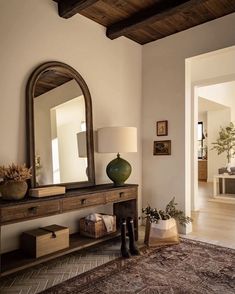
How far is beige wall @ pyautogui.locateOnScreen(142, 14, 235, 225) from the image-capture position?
3.49 m

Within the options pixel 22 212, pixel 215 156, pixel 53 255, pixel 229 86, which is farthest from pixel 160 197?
pixel 215 156

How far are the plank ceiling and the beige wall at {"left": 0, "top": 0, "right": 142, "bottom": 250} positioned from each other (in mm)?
164

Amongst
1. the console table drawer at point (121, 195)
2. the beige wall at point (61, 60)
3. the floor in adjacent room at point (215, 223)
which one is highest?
the beige wall at point (61, 60)

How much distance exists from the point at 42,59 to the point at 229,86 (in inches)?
261

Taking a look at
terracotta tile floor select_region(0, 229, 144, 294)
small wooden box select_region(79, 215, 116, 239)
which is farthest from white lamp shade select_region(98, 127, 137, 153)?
terracotta tile floor select_region(0, 229, 144, 294)

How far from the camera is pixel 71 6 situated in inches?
113

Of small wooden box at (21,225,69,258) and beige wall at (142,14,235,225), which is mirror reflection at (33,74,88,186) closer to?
small wooden box at (21,225,69,258)

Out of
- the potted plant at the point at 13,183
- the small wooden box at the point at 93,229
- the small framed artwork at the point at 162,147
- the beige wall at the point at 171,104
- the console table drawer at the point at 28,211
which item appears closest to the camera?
the console table drawer at the point at 28,211

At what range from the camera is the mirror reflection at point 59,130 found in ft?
9.14

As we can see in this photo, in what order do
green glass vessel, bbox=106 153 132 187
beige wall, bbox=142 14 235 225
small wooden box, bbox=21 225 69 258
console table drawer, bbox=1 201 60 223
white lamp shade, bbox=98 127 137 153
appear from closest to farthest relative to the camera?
console table drawer, bbox=1 201 60 223 → small wooden box, bbox=21 225 69 258 → white lamp shade, bbox=98 127 137 153 → green glass vessel, bbox=106 153 132 187 → beige wall, bbox=142 14 235 225

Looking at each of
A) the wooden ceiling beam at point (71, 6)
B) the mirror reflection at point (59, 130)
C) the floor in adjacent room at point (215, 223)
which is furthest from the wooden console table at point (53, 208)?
the wooden ceiling beam at point (71, 6)

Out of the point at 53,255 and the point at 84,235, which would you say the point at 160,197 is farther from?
the point at 53,255

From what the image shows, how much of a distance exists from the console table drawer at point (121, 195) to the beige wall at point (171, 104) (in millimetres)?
777

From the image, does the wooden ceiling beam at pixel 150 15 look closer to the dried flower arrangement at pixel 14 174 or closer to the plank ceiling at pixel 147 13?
the plank ceiling at pixel 147 13
